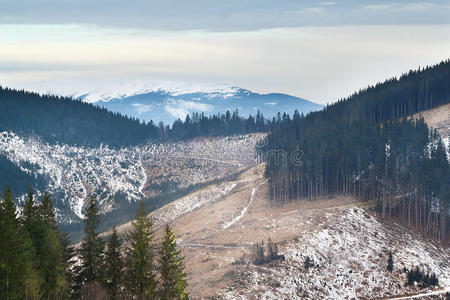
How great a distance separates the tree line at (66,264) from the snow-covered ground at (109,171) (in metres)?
110

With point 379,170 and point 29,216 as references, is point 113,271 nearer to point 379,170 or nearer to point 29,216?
point 29,216

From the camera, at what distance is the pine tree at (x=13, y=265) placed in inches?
1282

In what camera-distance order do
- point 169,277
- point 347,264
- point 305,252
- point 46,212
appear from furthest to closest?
point 347,264 → point 305,252 → point 46,212 → point 169,277

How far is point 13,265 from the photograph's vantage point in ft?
108

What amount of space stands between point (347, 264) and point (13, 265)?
56.1 metres

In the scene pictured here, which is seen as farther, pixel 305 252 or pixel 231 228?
pixel 231 228

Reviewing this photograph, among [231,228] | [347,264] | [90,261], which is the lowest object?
[347,264]

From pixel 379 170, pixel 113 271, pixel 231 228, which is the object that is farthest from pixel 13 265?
pixel 379 170

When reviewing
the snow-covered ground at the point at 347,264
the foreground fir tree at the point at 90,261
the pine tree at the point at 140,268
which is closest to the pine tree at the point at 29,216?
the foreground fir tree at the point at 90,261

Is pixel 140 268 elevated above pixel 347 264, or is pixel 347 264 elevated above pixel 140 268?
pixel 140 268

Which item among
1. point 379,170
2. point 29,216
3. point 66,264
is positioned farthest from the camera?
point 379,170

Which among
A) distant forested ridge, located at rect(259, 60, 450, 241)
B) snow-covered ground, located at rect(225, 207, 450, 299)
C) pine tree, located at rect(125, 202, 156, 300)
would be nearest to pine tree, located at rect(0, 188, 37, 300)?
pine tree, located at rect(125, 202, 156, 300)

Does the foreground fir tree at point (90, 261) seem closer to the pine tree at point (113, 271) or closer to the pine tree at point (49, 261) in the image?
the pine tree at point (113, 271)

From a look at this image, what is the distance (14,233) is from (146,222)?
37.1 feet
